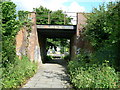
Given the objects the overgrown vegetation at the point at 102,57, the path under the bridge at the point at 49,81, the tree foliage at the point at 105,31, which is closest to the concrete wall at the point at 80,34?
the overgrown vegetation at the point at 102,57

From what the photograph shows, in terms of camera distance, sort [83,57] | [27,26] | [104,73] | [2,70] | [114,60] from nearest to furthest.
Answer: [104,73] < [2,70] < [114,60] < [83,57] < [27,26]

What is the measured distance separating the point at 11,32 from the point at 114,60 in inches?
193

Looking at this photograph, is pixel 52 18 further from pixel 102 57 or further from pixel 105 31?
pixel 105 31

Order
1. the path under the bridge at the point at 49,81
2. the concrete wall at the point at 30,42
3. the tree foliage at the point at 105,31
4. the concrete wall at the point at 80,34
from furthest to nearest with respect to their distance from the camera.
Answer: the concrete wall at the point at 80,34
the concrete wall at the point at 30,42
the path under the bridge at the point at 49,81
the tree foliage at the point at 105,31

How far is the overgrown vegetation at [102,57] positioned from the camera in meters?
4.86

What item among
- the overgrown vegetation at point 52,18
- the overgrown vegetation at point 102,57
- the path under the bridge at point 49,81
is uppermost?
the overgrown vegetation at point 52,18

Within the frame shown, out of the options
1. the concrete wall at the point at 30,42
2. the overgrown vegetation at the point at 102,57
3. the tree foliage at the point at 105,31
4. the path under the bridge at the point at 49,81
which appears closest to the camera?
the overgrown vegetation at the point at 102,57

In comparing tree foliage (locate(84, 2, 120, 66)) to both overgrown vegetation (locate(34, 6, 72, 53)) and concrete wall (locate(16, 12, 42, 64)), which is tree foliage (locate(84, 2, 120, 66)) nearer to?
overgrown vegetation (locate(34, 6, 72, 53))

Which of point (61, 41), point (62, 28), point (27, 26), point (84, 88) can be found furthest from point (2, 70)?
point (61, 41)

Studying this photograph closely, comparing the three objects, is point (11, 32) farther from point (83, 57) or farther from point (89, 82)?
point (83, 57)

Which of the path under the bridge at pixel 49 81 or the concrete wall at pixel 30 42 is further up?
the concrete wall at pixel 30 42

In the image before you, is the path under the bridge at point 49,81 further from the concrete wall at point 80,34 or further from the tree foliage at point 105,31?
the concrete wall at point 80,34

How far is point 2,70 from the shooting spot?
18.2 feet

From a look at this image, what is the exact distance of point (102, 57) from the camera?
6.64 m
